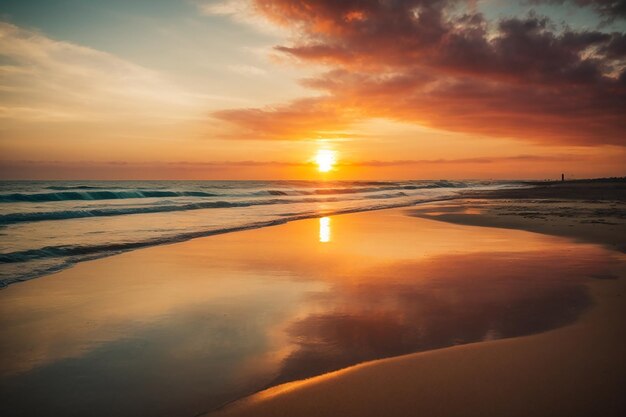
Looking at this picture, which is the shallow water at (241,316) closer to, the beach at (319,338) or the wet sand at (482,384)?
the beach at (319,338)

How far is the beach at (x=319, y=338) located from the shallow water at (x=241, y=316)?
3 cm

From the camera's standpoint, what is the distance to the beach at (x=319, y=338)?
10.9 ft

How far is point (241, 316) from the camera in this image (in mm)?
5469

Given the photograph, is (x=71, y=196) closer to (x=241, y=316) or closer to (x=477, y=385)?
(x=241, y=316)

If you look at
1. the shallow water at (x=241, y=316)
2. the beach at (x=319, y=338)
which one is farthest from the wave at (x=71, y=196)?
the beach at (x=319, y=338)

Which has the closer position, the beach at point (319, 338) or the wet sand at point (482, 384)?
the wet sand at point (482, 384)

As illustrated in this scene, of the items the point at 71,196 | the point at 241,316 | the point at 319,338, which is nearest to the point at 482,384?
the point at 319,338

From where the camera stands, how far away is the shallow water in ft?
11.9

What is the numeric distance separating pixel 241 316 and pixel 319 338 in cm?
133

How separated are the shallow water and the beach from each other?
0.08 ft

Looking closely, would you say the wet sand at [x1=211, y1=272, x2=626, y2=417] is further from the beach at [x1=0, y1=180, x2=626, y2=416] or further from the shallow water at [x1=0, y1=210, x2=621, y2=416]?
the shallow water at [x1=0, y1=210, x2=621, y2=416]

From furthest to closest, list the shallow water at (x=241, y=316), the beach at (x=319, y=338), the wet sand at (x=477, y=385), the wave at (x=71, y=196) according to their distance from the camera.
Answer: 1. the wave at (x=71, y=196)
2. the shallow water at (x=241, y=316)
3. the beach at (x=319, y=338)
4. the wet sand at (x=477, y=385)

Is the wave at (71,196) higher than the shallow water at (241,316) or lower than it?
higher

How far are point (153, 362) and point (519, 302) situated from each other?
499cm
